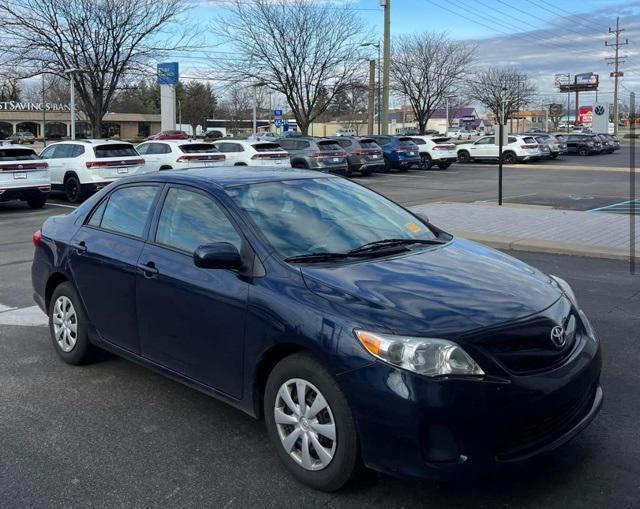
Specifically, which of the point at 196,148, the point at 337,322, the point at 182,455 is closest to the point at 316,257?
the point at 337,322

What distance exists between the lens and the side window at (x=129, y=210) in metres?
4.64

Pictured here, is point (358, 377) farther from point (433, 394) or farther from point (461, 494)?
point (461, 494)

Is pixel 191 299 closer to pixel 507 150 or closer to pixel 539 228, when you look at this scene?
pixel 539 228

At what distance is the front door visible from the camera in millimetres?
3725

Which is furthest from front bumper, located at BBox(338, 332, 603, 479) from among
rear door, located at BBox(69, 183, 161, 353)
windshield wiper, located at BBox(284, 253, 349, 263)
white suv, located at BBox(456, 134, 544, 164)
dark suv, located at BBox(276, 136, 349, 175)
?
white suv, located at BBox(456, 134, 544, 164)

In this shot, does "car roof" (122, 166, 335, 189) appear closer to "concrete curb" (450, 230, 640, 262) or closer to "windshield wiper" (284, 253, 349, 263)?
"windshield wiper" (284, 253, 349, 263)

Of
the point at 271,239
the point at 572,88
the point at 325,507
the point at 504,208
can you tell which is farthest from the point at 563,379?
the point at 572,88

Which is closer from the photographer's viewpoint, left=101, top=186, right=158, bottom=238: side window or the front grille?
the front grille

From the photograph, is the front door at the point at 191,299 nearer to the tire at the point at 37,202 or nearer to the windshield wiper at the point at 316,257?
the windshield wiper at the point at 316,257

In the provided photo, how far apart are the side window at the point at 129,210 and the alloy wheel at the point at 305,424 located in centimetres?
176

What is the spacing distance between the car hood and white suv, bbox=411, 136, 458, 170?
29.2 m

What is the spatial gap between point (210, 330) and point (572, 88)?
114 meters

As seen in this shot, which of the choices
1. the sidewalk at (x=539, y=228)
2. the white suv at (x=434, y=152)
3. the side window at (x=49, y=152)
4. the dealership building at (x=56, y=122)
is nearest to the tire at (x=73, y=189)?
the side window at (x=49, y=152)

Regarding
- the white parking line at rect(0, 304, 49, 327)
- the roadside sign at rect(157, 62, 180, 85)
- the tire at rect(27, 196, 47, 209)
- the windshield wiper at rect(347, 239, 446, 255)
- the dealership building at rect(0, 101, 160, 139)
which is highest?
the dealership building at rect(0, 101, 160, 139)
